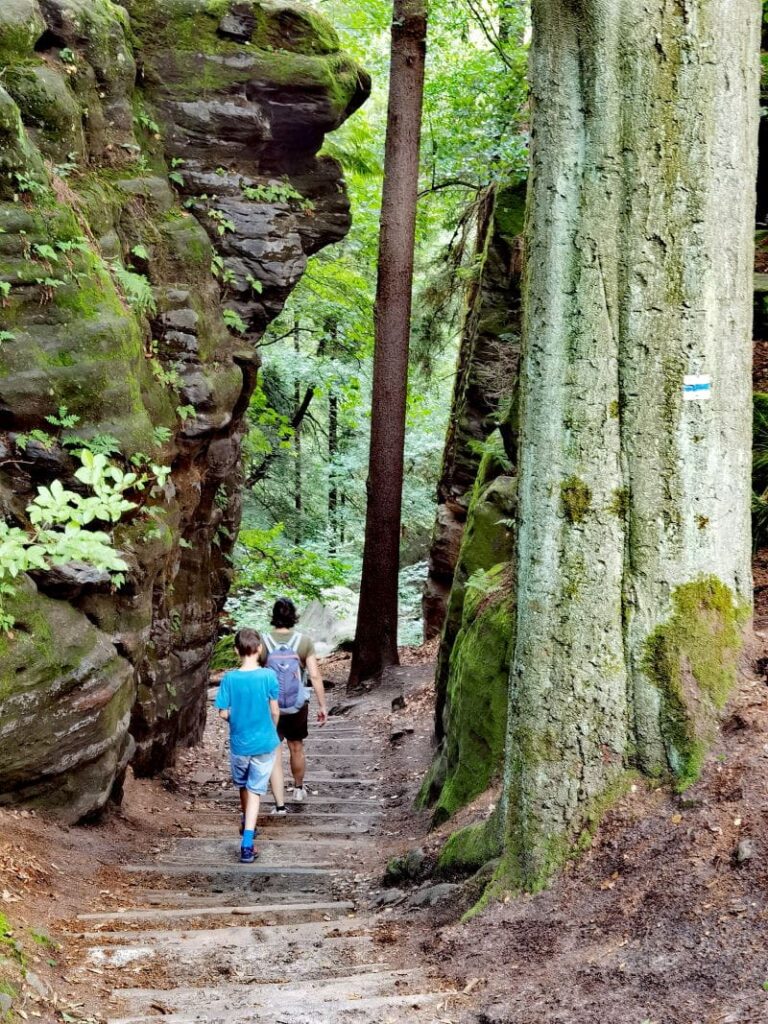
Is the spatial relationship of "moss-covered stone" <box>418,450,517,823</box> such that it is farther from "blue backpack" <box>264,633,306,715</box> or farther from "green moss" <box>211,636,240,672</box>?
"green moss" <box>211,636,240,672</box>

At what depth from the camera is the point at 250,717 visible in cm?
779

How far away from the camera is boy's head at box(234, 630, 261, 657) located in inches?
309

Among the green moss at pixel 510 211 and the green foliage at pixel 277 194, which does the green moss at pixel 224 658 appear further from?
the green foliage at pixel 277 194

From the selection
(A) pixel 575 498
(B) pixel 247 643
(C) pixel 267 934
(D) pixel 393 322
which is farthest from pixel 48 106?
(C) pixel 267 934

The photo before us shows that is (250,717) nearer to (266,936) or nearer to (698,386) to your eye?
(266,936)

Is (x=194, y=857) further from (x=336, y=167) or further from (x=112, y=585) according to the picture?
(x=336, y=167)

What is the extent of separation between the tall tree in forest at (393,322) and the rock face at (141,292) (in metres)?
1.83

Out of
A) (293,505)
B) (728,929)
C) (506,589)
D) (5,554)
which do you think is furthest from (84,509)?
(293,505)

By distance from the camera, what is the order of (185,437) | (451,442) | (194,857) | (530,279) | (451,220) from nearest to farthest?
1. (530,279)
2. (194,857)
3. (185,437)
4. (451,442)
5. (451,220)

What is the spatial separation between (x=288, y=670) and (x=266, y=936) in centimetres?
372

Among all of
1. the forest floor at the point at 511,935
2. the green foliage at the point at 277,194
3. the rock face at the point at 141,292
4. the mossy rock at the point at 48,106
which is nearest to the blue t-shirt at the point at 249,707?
the rock face at the point at 141,292

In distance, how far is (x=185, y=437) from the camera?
33.6ft

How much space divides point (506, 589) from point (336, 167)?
7.44 meters

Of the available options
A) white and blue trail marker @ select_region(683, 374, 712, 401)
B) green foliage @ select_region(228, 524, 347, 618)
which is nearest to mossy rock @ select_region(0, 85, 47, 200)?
white and blue trail marker @ select_region(683, 374, 712, 401)
